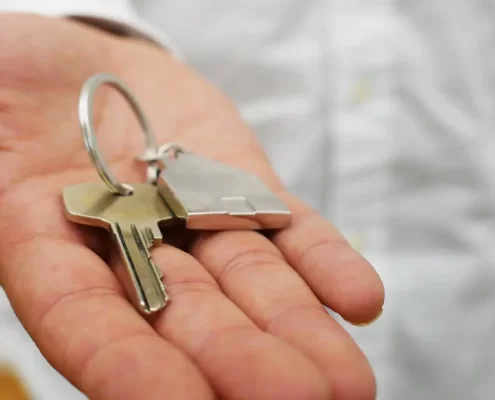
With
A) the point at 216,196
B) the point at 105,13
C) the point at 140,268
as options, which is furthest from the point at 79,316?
the point at 105,13

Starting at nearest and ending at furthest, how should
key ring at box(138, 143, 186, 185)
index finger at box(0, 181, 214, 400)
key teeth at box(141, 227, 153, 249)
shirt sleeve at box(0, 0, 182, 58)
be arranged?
1. index finger at box(0, 181, 214, 400)
2. key teeth at box(141, 227, 153, 249)
3. key ring at box(138, 143, 186, 185)
4. shirt sleeve at box(0, 0, 182, 58)

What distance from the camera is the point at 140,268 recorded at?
1.21 ft

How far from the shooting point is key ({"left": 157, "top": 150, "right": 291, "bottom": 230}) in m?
0.44

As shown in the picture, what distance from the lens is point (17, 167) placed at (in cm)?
47

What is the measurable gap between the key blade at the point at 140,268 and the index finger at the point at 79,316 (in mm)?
11

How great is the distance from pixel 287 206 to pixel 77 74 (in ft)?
0.89

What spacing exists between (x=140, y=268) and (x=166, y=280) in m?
0.02

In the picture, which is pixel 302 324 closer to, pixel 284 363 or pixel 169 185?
pixel 284 363

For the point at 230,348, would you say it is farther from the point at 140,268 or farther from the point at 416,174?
the point at 416,174

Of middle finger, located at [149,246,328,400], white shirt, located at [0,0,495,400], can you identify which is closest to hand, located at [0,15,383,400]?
middle finger, located at [149,246,328,400]

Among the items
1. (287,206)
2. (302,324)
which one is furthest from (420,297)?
(302,324)

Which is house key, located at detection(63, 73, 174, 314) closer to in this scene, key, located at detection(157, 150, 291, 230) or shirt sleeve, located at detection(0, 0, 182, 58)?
key, located at detection(157, 150, 291, 230)

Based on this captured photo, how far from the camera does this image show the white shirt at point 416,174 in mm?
746

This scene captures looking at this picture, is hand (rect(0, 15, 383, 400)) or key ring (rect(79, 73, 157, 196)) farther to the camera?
key ring (rect(79, 73, 157, 196))
